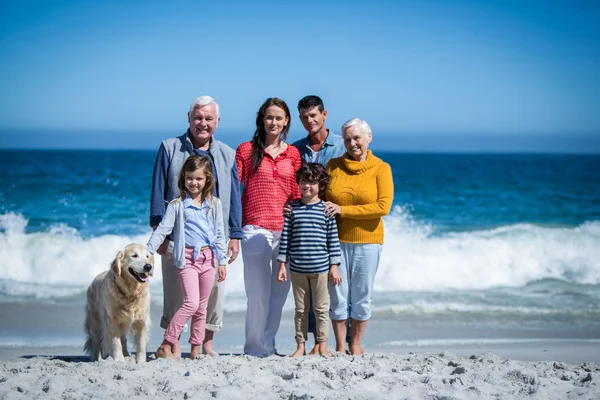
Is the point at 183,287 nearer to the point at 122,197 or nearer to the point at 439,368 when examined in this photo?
the point at 439,368

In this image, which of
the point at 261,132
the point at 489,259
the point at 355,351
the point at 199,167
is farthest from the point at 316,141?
the point at 489,259

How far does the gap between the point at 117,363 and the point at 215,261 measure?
95 centimetres

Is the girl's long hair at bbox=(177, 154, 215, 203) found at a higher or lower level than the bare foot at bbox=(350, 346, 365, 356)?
higher

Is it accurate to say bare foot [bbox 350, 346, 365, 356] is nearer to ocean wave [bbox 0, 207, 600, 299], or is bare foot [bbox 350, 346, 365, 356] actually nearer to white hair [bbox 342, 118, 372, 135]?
white hair [bbox 342, 118, 372, 135]

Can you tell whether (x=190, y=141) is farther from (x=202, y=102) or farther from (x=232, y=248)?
(x=232, y=248)

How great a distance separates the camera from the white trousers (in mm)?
4926

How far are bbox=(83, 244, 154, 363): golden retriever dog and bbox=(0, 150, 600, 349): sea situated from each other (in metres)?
1.41

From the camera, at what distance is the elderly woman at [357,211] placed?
483 centimetres

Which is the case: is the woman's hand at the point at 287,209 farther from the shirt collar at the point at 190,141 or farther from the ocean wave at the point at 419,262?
the ocean wave at the point at 419,262

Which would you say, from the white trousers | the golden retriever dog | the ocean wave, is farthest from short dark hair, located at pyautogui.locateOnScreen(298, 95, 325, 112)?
the ocean wave

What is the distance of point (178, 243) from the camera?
15.0 ft

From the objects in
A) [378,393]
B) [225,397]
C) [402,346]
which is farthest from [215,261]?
[402,346]

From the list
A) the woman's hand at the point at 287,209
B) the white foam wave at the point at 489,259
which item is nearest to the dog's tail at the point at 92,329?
the woman's hand at the point at 287,209

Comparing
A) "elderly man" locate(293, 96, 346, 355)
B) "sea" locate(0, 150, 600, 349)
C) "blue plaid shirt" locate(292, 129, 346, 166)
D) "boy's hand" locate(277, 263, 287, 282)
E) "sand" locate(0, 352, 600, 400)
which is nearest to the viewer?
"sand" locate(0, 352, 600, 400)
